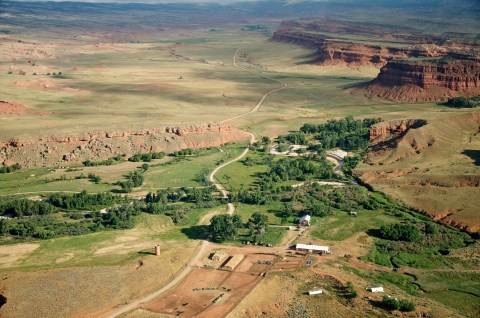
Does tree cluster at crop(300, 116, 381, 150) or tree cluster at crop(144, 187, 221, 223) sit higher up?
tree cluster at crop(300, 116, 381, 150)

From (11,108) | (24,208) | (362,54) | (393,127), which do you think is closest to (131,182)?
(24,208)

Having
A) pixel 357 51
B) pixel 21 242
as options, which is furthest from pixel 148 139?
pixel 357 51

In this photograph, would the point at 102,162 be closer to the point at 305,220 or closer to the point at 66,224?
the point at 66,224

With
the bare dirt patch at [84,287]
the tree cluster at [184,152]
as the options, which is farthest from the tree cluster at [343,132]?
the bare dirt patch at [84,287]

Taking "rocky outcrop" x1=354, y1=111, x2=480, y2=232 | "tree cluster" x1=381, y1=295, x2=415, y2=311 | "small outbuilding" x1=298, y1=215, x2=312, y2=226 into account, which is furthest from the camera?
"rocky outcrop" x1=354, y1=111, x2=480, y2=232

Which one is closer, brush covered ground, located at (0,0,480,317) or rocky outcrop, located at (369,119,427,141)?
brush covered ground, located at (0,0,480,317)

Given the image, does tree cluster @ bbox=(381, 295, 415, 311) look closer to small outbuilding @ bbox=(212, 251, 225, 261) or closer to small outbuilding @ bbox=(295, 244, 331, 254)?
small outbuilding @ bbox=(295, 244, 331, 254)

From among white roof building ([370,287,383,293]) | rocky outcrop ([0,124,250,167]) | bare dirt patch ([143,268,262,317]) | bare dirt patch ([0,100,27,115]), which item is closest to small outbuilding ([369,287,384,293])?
white roof building ([370,287,383,293])

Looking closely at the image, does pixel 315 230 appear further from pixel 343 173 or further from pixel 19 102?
pixel 19 102
